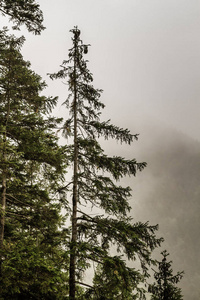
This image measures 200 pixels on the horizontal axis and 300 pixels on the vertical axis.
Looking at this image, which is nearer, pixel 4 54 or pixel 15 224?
pixel 15 224

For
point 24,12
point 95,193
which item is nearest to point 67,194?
point 95,193

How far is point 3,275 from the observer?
211 inches

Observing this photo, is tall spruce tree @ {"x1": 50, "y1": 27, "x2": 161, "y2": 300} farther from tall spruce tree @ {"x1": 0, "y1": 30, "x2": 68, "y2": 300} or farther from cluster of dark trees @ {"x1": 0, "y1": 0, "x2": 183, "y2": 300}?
tall spruce tree @ {"x1": 0, "y1": 30, "x2": 68, "y2": 300}

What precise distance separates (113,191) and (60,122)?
4202mm

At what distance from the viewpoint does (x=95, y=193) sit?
8195mm

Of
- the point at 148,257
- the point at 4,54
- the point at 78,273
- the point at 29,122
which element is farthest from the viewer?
the point at 4,54

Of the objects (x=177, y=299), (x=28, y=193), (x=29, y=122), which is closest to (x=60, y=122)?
(x=29, y=122)

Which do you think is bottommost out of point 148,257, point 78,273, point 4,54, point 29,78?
point 78,273

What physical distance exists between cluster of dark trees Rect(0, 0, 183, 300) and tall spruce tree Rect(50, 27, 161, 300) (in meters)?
0.03

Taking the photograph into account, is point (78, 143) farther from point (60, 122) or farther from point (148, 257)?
point (148, 257)

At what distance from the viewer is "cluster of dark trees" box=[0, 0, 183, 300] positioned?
634 cm

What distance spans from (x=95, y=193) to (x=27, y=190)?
2.78 meters

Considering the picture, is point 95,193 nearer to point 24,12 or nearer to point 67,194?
point 67,194

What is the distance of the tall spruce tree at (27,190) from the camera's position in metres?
5.74
